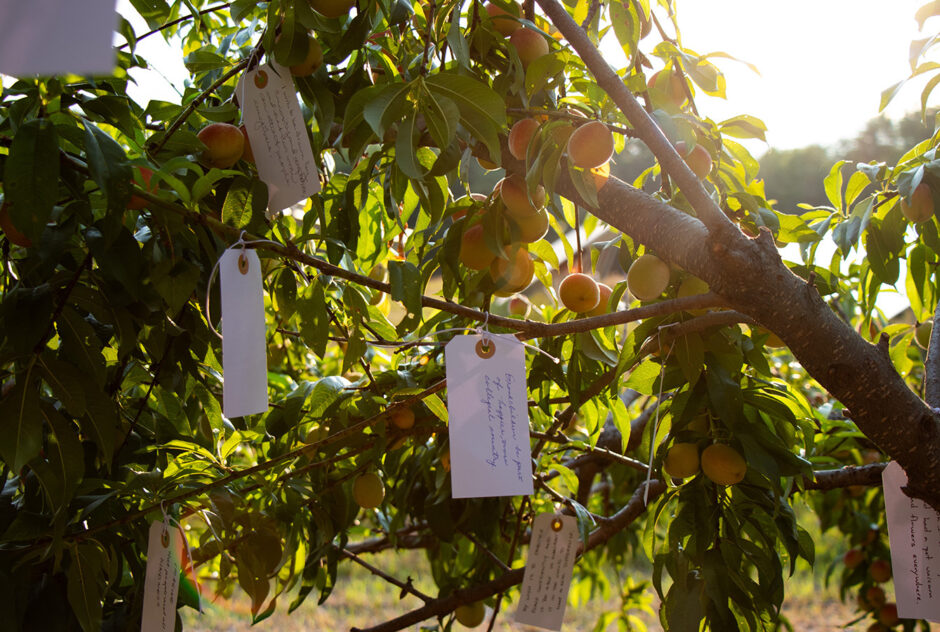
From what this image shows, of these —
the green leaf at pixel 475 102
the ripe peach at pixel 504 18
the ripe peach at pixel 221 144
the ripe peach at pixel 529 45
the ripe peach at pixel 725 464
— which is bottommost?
the ripe peach at pixel 725 464

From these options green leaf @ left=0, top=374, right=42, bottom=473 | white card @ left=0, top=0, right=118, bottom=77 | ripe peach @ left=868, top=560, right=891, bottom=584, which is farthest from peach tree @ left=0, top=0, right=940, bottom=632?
ripe peach @ left=868, top=560, right=891, bottom=584

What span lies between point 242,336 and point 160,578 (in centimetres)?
35

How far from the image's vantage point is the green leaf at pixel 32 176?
0.57 meters

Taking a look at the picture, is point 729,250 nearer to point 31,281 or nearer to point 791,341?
point 791,341

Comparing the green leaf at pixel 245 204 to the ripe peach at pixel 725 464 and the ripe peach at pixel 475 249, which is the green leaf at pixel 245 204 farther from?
the ripe peach at pixel 725 464

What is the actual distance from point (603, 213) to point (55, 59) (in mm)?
517

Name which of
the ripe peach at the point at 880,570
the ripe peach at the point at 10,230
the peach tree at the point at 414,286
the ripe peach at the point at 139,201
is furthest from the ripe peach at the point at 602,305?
the ripe peach at the point at 880,570

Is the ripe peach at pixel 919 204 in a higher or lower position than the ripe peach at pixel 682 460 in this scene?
higher

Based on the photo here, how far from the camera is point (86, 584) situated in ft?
2.51

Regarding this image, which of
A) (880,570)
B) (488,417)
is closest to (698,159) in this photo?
(488,417)

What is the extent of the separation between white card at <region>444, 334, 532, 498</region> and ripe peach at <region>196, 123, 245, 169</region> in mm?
315

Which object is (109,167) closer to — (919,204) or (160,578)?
(160,578)

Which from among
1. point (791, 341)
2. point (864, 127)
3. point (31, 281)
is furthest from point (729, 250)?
point (864, 127)

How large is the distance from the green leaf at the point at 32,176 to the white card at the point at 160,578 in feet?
1.28
